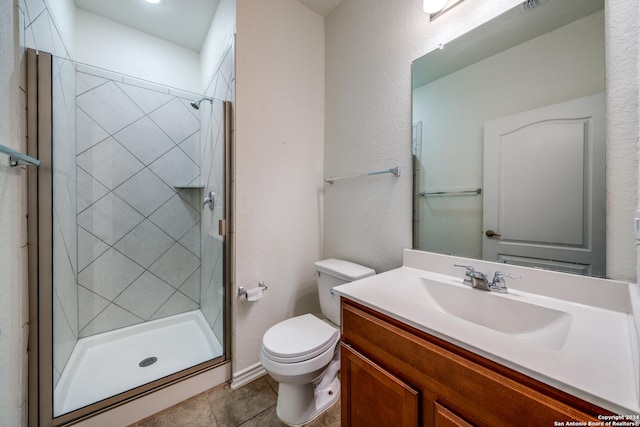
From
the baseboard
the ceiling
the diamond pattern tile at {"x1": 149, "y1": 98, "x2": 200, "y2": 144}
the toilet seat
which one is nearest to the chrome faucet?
the toilet seat

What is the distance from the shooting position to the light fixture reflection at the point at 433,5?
1.10 metres

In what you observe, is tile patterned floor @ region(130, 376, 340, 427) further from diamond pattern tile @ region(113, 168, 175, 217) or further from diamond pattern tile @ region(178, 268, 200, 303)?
diamond pattern tile @ region(113, 168, 175, 217)

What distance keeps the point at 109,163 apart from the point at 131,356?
4.66 feet

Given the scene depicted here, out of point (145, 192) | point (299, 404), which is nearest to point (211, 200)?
point (145, 192)

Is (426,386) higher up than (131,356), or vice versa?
(426,386)

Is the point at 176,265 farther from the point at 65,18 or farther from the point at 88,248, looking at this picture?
the point at 65,18

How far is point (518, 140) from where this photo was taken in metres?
0.94

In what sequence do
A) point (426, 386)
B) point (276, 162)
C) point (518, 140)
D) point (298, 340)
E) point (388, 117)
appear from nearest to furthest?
point (426, 386) < point (518, 140) < point (298, 340) < point (388, 117) < point (276, 162)

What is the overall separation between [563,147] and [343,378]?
123 cm

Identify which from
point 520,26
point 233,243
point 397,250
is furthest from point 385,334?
point 520,26

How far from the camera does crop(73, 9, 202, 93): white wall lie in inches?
68.2

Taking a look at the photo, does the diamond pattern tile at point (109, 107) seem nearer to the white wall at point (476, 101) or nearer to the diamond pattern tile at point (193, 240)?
the diamond pattern tile at point (193, 240)

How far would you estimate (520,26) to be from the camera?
92cm

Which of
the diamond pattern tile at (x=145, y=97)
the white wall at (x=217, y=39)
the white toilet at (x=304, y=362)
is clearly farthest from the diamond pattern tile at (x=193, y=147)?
the white toilet at (x=304, y=362)
